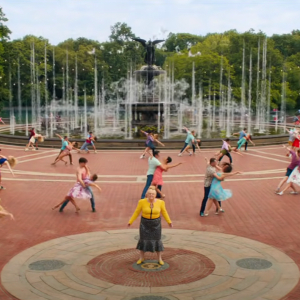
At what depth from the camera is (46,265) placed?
347 inches

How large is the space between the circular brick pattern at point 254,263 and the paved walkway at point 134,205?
5.7 inches

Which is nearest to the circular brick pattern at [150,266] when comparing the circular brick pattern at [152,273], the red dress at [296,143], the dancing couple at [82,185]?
the circular brick pattern at [152,273]

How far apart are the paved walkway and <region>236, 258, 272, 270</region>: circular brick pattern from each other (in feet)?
0.48

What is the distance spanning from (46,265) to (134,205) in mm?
5200

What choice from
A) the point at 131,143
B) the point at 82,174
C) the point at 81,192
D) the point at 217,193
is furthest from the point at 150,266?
the point at 131,143

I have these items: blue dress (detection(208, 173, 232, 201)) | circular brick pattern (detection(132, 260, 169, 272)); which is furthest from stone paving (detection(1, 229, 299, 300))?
blue dress (detection(208, 173, 232, 201))

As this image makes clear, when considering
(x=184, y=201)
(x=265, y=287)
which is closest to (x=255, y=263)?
(x=265, y=287)

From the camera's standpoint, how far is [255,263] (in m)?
8.85

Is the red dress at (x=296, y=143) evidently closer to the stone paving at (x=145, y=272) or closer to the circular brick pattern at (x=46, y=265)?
the stone paving at (x=145, y=272)

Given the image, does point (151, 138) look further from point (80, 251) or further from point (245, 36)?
point (245, 36)

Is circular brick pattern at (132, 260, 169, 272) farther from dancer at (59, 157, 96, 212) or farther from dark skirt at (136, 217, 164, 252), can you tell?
dancer at (59, 157, 96, 212)

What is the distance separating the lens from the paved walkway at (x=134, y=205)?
34.7 feet

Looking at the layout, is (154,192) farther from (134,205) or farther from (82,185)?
(134,205)

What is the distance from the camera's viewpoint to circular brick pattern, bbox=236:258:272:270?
8.64 m
